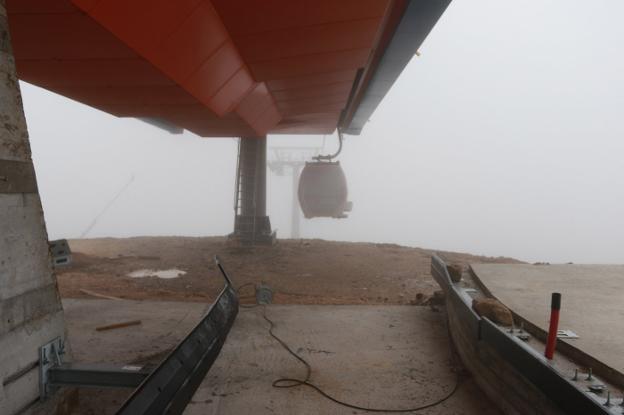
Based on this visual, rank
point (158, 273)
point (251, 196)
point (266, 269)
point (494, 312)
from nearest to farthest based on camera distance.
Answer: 1. point (494, 312)
2. point (158, 273)
3. point (266, 269)
4. point (251, 196)

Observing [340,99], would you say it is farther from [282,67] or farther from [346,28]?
[346,28]

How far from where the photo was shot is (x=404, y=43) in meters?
7.60

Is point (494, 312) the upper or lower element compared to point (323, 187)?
lower

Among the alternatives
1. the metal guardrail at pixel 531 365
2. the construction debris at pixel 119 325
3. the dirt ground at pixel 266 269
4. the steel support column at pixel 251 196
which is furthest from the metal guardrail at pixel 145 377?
the steel support column at pixel 251 196

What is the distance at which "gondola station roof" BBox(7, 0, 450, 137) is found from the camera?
15.5ft

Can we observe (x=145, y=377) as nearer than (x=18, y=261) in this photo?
No

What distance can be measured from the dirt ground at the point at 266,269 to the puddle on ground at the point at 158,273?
0.96 ft

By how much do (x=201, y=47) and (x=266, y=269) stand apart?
8531mm

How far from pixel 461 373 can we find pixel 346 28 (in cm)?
538

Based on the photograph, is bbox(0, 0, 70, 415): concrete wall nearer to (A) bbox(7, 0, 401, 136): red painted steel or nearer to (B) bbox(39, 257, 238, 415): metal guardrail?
(B) bbox(39, 257, 238, 415): metal guardrail

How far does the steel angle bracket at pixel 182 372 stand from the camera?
2857 mm

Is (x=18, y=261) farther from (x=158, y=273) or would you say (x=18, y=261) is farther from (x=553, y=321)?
(x=158, y=273)

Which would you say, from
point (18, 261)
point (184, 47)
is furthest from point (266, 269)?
point (18, 261)

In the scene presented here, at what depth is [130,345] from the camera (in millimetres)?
5258
